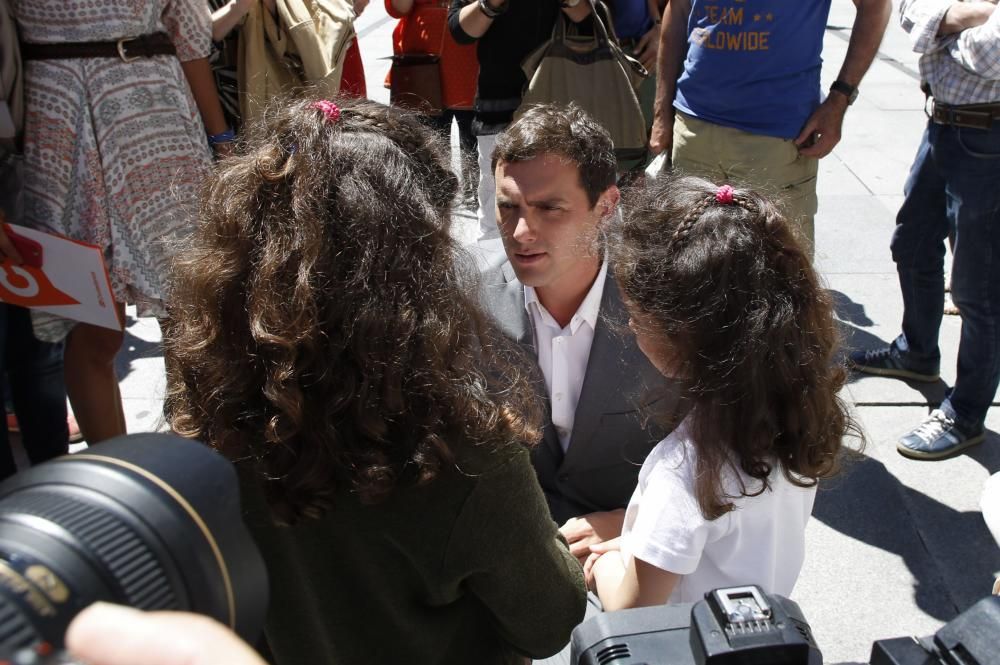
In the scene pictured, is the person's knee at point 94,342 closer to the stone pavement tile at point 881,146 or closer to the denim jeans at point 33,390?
the denim jeans at point 33,390

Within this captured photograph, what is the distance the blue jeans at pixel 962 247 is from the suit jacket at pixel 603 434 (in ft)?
4.58

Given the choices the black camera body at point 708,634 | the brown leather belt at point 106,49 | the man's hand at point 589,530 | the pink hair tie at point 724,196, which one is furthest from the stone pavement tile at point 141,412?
the black camera body at point 708,634

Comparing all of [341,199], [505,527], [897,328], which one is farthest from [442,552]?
[897,328]

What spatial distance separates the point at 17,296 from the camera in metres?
2.35

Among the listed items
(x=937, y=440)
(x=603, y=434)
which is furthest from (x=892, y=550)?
(x=603, y=434)

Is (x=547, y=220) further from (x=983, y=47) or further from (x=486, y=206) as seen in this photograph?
(x=486, y=206)

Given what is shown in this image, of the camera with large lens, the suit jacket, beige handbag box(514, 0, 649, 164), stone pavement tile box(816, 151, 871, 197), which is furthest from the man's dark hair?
stone pavement tile box(816, 151, 871, 197)

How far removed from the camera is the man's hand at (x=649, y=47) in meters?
3.57

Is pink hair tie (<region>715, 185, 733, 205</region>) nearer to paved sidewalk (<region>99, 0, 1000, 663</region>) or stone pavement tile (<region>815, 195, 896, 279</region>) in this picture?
paved sidewalk (<region>99, 0, 1000, 663</region>)

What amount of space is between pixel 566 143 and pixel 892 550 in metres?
1.55

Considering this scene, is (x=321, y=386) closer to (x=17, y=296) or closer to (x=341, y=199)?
(x=341, y=199)

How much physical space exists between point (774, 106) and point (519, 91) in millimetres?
1094

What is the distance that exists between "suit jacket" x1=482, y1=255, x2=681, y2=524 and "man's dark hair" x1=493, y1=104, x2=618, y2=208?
44 cm

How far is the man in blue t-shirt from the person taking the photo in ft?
9.56
